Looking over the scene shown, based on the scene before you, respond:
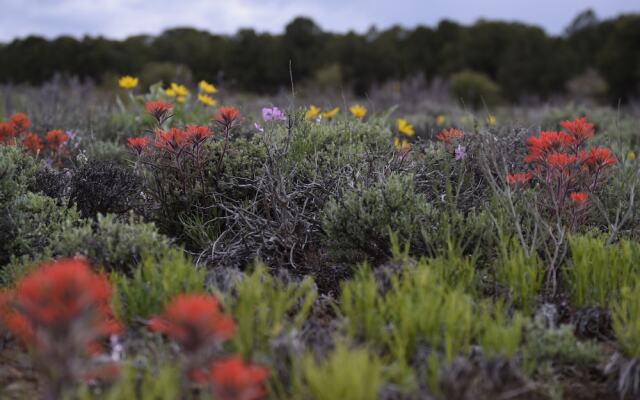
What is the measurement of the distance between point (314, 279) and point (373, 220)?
1.41 feet

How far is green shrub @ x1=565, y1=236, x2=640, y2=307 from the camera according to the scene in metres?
2.96

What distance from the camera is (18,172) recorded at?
3.92 meters

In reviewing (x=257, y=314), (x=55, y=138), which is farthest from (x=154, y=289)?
(x=55, y=138)

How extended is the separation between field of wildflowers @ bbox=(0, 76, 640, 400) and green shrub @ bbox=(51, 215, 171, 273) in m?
0.01

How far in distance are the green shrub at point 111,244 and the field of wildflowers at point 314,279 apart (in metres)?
0.01

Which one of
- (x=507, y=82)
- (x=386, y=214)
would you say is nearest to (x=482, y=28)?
(x=507, y=82)

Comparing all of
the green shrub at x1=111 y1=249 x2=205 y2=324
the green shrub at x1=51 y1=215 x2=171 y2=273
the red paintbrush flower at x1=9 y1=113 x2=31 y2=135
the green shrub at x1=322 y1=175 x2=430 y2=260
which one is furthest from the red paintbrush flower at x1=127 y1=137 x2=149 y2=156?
the red paintbrush flower at x1=9 y1=113 x2=31 y2=135

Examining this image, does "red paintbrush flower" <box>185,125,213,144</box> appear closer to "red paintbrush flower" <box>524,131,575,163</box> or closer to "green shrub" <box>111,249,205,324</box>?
"green shrub" <box>111,249,205,324</box>

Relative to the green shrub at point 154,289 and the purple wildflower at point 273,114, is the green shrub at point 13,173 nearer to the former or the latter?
the green shrub at point 154,289

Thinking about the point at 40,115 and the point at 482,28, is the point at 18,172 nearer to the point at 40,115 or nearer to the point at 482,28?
the point at 40,115

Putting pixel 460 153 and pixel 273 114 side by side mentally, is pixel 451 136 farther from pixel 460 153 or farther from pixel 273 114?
pixel 273 114

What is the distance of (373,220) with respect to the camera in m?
3.42

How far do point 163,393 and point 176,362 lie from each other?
0.31 meters

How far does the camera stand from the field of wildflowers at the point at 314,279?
6.64 feet
